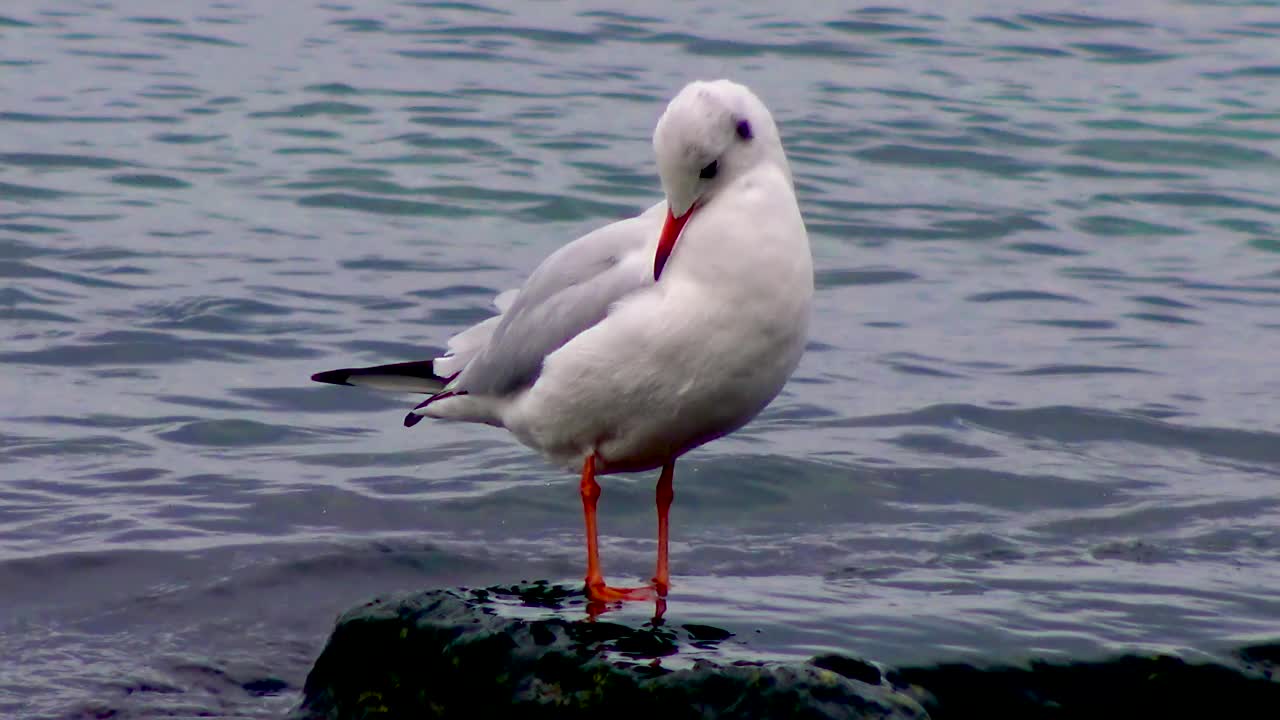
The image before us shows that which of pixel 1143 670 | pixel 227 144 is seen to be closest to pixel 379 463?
pixel 1143 670

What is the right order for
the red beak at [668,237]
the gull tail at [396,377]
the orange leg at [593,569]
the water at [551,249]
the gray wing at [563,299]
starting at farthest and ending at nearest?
1. the gull tail at [396,377]
2. the water at [551,249]
3. the orange leg at [593,569]
4. the gray wing at [563,299]
5. the red beak at [668,237]

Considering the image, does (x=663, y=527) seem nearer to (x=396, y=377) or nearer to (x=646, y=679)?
(x=396, y=377)

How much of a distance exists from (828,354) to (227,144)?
5.57 meters

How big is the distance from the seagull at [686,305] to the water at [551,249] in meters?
0.59

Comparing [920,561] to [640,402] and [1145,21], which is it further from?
[1145,21]

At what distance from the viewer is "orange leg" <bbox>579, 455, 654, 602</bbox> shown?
19.4ft

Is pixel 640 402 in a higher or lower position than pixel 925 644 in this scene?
higher

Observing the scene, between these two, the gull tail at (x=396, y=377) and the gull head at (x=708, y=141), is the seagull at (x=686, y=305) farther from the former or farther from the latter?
the gull tail at (x=396, y=377)

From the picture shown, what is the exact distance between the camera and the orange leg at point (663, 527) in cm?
612

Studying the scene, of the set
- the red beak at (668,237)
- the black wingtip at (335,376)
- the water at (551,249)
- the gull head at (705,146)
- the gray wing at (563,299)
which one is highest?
the gull head at (705,146)

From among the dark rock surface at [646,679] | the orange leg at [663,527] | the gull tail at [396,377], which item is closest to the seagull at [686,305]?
the orange leg at [663,527]

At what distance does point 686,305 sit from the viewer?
5395 mm

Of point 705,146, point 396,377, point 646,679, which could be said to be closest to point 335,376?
point 396,377

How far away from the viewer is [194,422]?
882 cm
